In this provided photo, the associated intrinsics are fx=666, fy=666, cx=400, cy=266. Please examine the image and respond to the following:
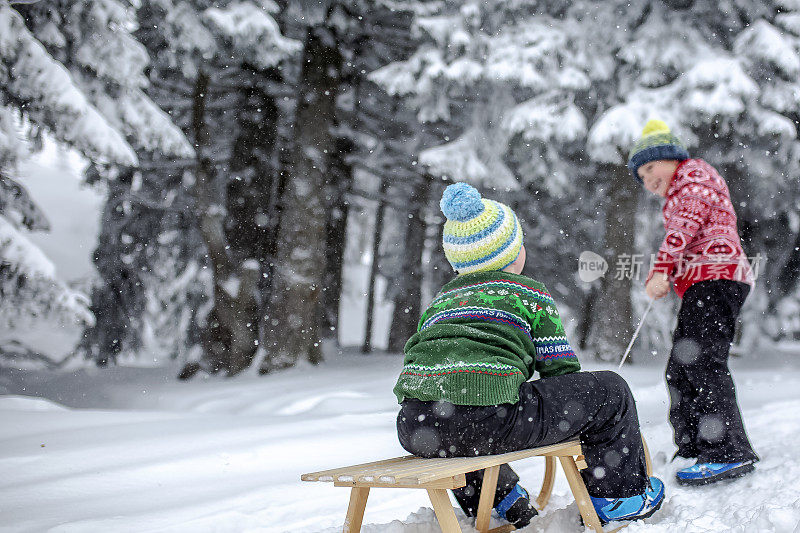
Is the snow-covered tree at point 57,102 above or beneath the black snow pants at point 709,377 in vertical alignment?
above

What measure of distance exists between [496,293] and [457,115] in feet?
25.9

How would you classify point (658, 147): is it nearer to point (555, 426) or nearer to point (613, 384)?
point (613, 384)

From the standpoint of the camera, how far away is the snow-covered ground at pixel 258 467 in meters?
3.02

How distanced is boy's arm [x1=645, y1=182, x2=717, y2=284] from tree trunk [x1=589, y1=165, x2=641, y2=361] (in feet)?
18.3

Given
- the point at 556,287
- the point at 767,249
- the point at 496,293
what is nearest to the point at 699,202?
the point at 496,293

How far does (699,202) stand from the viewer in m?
3.50

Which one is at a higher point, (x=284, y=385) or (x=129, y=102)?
(x=129, y=102)

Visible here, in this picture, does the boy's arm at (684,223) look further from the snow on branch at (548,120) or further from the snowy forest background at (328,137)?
the snow on branch at (548,120)

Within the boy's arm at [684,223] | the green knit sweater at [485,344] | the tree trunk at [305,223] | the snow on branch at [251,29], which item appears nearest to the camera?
the green knit sweater at [485,344]

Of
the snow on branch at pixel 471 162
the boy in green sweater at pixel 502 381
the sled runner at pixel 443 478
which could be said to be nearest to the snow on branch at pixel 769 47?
the snow on branch at pixel 471 162

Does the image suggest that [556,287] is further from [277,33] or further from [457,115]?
[277,33]

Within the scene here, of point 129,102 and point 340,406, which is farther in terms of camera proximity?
point 129,102

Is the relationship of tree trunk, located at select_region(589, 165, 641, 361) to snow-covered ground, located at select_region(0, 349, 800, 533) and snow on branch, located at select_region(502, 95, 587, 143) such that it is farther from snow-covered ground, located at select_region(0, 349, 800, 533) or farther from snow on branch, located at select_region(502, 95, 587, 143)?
snow-covered ground, located at select_region(0, 349, 800, 533)

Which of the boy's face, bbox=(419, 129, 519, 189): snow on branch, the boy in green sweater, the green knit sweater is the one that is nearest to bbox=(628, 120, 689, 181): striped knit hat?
the boy's face
